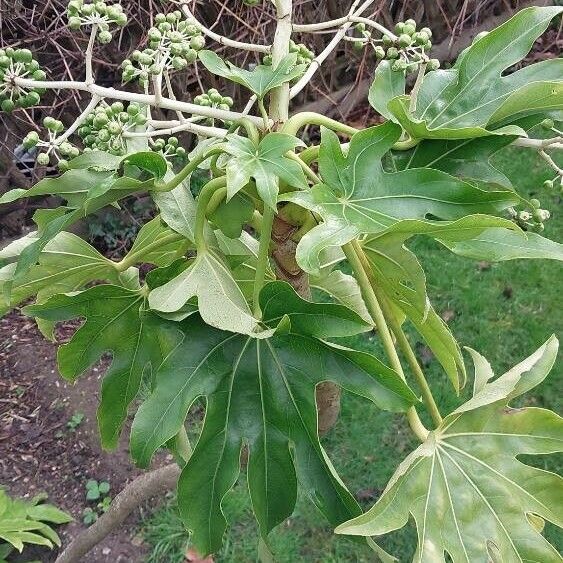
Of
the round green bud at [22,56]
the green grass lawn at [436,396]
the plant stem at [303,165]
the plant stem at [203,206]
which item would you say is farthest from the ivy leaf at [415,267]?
the green grass lawn at [436,396]

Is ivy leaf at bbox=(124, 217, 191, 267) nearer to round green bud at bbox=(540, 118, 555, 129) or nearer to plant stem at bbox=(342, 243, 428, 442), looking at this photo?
plant stem at bbox=(342, 243, 428, 442)

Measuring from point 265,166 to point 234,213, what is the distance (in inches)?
5.1

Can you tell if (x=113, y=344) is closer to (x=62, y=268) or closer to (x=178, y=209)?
(x=62, y=268)

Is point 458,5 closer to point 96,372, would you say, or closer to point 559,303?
point 559,303

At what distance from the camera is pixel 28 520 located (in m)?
2.29

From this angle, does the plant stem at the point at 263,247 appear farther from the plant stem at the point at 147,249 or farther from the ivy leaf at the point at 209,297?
the plant stem at the point at 147,249

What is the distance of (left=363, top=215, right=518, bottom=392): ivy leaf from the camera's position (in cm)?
81

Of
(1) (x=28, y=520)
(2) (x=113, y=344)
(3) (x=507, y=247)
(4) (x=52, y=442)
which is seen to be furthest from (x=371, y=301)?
(4) (x=52, y=442)

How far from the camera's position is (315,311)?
92 centimetres

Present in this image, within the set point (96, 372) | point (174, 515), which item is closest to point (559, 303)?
point (174, 515)

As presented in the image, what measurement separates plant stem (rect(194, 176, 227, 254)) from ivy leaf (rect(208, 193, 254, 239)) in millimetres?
16

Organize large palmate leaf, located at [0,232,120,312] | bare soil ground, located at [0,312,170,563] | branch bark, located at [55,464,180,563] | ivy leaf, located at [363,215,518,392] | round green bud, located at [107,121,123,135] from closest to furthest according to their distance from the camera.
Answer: ivy leaf, located at [363,215,518,392] → round green bud, located at [107,121,123,135] → large palmate leaf, located at [0,232,120,312] → branch bark, located at [55,464,180,563] → bare soil ground, located at [0,312,170,563]

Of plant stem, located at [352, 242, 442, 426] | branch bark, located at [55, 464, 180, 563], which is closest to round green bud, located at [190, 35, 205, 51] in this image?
plant stem, located at [352, 242, 442, 426]

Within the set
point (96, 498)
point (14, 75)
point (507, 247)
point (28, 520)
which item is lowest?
point (96, 498)
